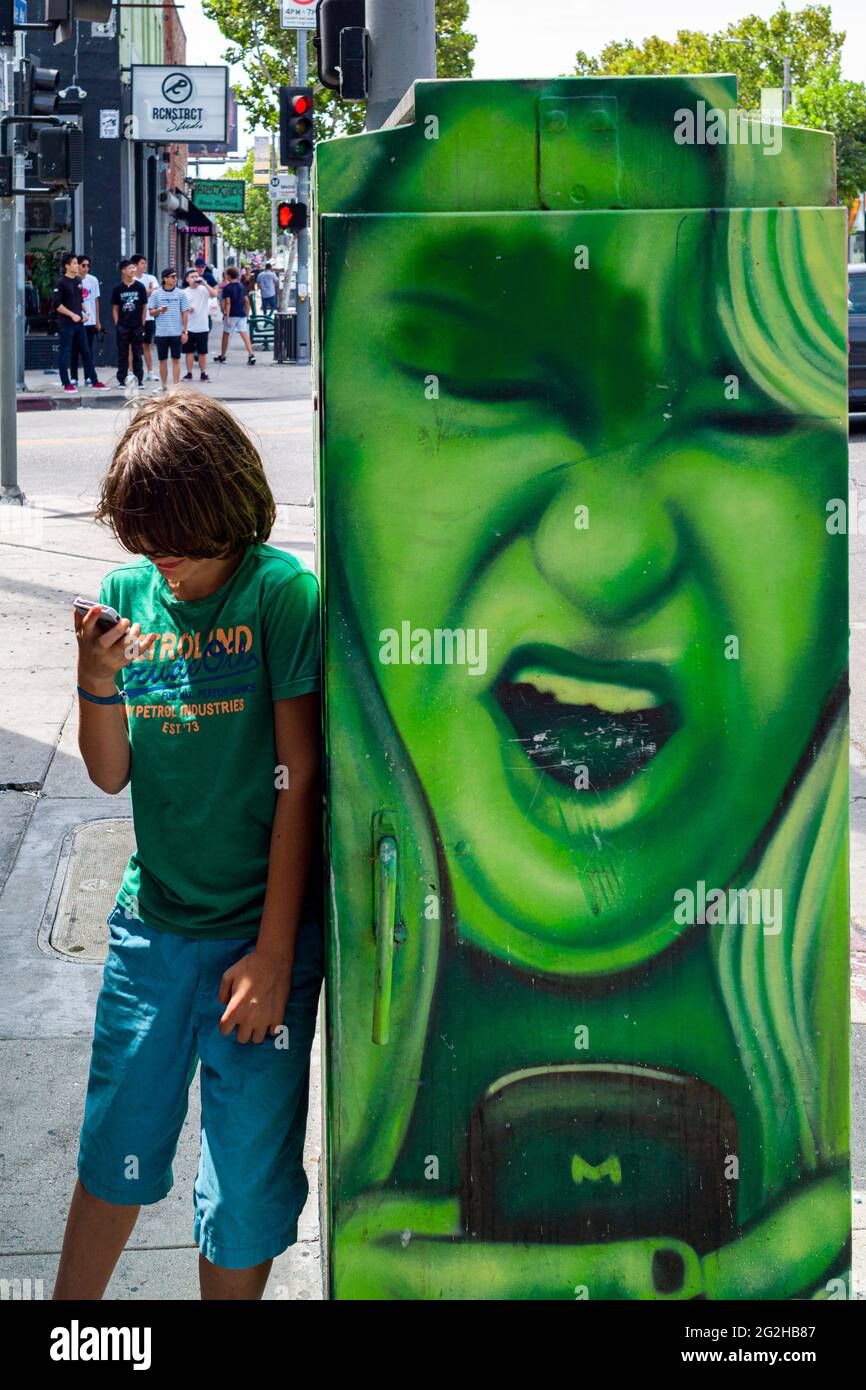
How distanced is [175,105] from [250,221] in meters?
65.3

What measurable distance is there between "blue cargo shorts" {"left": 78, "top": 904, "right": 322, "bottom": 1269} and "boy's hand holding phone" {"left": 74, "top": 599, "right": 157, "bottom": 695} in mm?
370

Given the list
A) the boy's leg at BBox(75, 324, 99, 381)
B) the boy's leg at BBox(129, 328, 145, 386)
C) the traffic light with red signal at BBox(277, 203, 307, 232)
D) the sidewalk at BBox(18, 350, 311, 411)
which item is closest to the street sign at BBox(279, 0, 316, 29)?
the sidewalk at BBox(18, 350, 311, 411)

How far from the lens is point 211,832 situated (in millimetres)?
2297

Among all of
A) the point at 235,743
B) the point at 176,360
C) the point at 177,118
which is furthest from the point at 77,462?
the point at 177,118

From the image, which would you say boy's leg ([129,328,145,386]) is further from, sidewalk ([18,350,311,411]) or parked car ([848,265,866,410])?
parked car ([848,265,866,410])

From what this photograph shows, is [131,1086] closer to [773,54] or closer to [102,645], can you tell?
[102,645]

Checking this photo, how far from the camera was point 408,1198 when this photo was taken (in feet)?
7.02

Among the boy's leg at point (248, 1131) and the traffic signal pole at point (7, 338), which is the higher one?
the traffic signal pole at point (7, 338)

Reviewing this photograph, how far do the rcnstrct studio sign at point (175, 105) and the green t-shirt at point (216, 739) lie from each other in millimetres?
30115

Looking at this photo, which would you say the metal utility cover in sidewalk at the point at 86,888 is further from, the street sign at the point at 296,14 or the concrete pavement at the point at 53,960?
the street sign at the point at 296,14

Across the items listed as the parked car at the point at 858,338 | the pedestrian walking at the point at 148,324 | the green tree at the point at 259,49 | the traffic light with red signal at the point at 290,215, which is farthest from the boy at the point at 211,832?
the green tree at the point at 259,49

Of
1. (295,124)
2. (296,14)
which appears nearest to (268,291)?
(296,14)

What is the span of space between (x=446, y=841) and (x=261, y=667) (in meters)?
0.40

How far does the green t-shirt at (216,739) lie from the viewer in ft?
7.45
